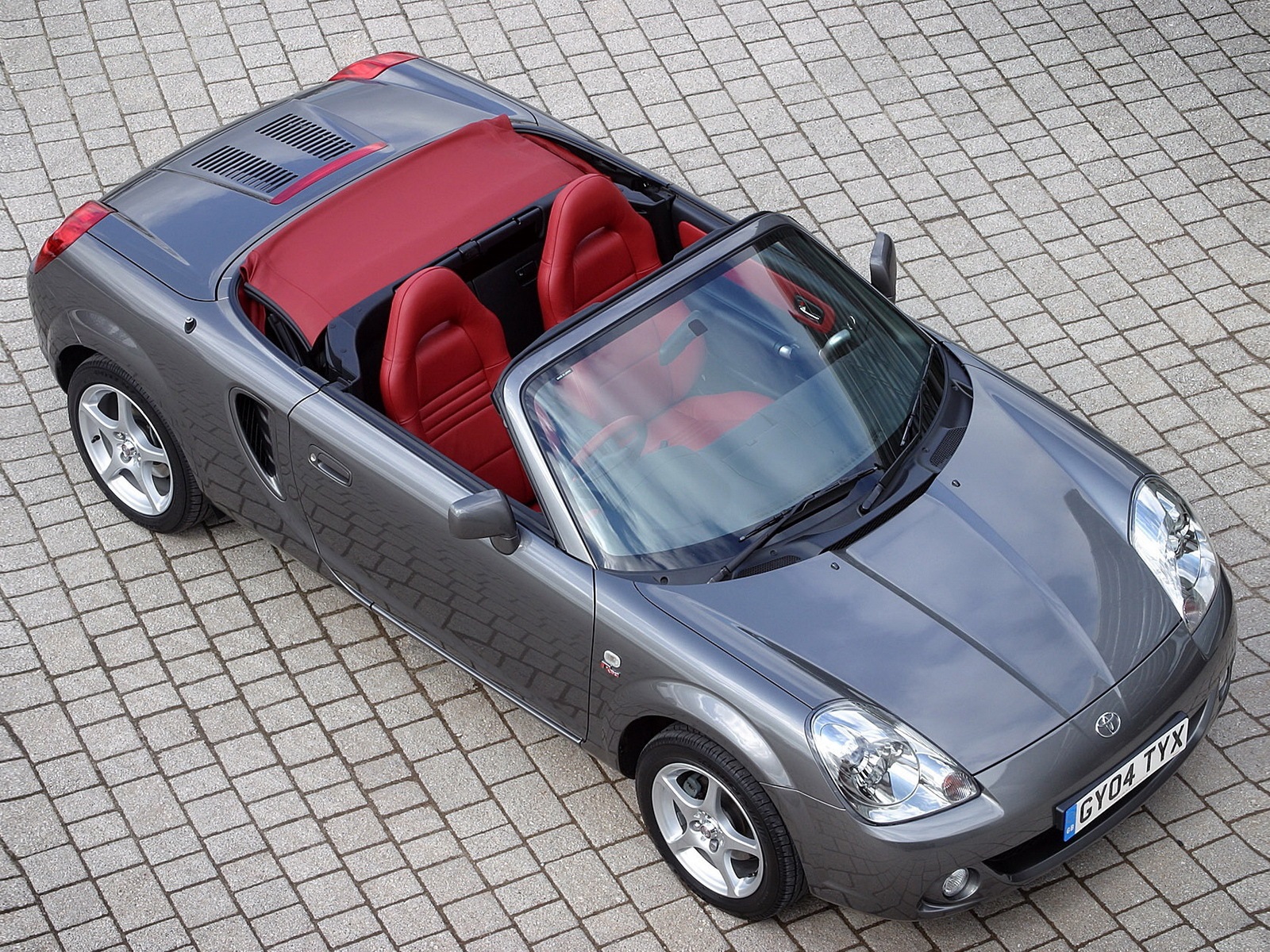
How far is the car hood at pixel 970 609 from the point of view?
4.47 m

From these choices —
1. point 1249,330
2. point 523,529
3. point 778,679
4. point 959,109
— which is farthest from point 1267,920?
point 959,109

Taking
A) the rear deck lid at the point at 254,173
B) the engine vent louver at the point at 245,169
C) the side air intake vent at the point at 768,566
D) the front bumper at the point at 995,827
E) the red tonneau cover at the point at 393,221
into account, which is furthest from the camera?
the engine vent louver at the point at 245,169

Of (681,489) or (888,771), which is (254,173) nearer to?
(681,489)

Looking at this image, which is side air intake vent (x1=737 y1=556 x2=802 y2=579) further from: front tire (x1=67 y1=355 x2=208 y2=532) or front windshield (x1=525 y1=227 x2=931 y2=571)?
front tire (x1=67 y1=355 x2=208 y2=532)

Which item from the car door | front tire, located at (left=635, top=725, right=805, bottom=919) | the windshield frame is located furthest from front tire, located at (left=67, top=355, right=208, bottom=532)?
front tire, located at (left=635, top=725, right=805, bottom=919)

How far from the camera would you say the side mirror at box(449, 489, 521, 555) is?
4734 millimetres

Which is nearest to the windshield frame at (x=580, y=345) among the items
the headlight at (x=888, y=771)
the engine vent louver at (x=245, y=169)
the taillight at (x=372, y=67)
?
the headlight at (x=888, y=771)

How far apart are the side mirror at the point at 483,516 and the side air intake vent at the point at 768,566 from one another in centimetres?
73

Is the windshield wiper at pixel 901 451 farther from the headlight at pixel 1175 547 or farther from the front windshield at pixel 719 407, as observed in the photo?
the headlight at pixel 1175 547

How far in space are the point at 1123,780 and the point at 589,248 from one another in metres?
2.59

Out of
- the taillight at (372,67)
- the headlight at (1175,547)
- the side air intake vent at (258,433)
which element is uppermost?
the taillight at (372,67)

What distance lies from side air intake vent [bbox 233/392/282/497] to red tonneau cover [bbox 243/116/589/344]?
0.34 m

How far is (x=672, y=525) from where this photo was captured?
4.80 metres

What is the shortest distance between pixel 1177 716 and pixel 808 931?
4.45 ft
